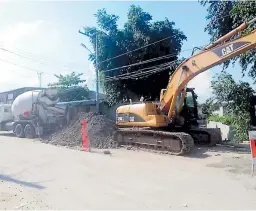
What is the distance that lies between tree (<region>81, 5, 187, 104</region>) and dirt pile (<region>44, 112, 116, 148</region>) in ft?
28.6

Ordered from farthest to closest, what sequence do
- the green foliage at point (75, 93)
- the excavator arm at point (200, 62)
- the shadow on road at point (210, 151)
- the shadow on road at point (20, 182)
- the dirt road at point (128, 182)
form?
the green foliage at point (75, 93)
the shadow on road at point (210, 151)
the excavator arm at point (200, 62)
the shadow on road at point (20, 182)
the dirt road at point (128, 182)

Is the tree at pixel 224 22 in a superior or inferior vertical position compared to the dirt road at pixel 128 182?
superior

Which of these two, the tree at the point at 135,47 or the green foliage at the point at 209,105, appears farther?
the tree at the point at 135,47

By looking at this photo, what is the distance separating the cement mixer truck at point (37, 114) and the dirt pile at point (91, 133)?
151 cm

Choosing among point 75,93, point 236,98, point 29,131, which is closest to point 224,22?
point 236,98

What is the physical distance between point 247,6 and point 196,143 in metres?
6.65

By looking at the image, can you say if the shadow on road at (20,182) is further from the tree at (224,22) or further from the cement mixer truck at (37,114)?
the tree at (224,22)

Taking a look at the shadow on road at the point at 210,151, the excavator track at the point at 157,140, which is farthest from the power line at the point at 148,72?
the shadow on road at the point at 210,151

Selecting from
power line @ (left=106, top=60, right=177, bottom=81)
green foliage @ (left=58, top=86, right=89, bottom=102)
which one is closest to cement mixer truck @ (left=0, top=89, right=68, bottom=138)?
power line @ (left=106, top=60, right=177, bottom=81)

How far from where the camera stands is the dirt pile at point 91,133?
12984 mm

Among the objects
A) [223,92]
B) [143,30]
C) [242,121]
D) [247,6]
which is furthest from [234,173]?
[143,30]

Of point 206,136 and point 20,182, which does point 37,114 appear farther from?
point 20,182

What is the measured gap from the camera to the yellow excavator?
996 centimetres

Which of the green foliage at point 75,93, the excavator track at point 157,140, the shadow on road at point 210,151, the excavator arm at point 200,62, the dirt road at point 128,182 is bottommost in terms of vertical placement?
the dirt road at point 128,182
